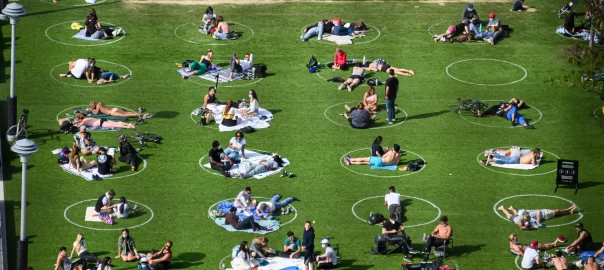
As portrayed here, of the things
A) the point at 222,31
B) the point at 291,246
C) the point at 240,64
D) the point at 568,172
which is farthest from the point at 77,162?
the point at 568,172

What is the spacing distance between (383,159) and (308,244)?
8.52 meters

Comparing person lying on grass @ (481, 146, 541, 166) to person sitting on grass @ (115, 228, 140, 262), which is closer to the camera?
person sitting on grass @ (115, 228, 140, 262)

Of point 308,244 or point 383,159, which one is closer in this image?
point 308,244

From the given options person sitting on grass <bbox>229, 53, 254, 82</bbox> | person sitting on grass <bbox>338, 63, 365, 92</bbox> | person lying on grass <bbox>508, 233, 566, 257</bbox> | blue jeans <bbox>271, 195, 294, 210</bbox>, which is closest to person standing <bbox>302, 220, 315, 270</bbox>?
blue jeans <bbox>271, 195, 294, 210</bbox>

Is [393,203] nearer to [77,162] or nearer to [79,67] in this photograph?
[77,162]

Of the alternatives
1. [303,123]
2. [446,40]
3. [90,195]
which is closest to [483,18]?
[446,40]

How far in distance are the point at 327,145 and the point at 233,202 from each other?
6.98m

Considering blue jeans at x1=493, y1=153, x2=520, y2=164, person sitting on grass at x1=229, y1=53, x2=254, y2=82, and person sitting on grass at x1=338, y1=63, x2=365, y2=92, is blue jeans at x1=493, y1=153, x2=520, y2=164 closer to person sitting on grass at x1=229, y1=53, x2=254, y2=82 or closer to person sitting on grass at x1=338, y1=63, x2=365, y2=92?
person sitting on grass at x1=338, y1=63, x2=365, y2=92

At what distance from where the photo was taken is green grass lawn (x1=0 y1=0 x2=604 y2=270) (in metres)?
49.9

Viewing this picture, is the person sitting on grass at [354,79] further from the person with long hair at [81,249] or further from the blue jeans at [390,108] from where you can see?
the person with long hair at [81,249]

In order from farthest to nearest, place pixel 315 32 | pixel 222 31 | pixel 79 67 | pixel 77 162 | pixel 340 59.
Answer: pixel 315 32 → pixel 222 31 → pixel 340 59 → pixel 79 67 → pixel 77 162

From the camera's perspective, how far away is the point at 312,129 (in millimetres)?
58938

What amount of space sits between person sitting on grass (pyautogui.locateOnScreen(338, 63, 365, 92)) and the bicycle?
14.8 m

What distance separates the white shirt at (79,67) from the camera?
62.9m
